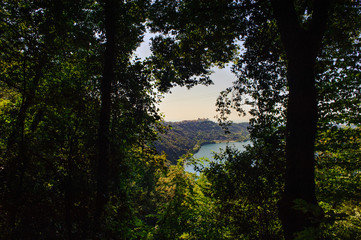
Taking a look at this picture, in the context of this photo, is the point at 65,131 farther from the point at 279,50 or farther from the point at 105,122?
the point at 279,50

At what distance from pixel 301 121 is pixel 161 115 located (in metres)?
4.91

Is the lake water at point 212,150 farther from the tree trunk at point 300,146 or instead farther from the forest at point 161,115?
the tree trunk at point 300,146

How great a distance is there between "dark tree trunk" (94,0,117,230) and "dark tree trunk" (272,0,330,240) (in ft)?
15.2

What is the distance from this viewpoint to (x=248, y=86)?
699 centimetres

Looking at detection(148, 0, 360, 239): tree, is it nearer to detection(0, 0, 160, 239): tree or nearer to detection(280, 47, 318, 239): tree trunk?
detection(280, 47, 318, 239): tree trunk

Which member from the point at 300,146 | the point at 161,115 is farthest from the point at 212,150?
the point at 300,146

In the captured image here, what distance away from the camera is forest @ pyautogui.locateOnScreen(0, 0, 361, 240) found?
3705 millimetres

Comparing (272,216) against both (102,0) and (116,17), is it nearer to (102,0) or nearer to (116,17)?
(116,17)

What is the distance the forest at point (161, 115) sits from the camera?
12.2ft

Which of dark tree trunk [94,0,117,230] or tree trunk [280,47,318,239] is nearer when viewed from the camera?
tree trunk [280,47,318,239]

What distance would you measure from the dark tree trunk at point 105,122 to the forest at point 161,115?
1.5 inches

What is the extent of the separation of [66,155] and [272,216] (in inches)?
272

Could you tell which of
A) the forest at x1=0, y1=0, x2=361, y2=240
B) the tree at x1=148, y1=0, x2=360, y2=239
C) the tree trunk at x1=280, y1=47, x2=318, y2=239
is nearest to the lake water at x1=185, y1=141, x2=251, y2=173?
the forest at x1=0, y1=0, x2=361, y2=240

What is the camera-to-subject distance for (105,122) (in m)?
5.59
